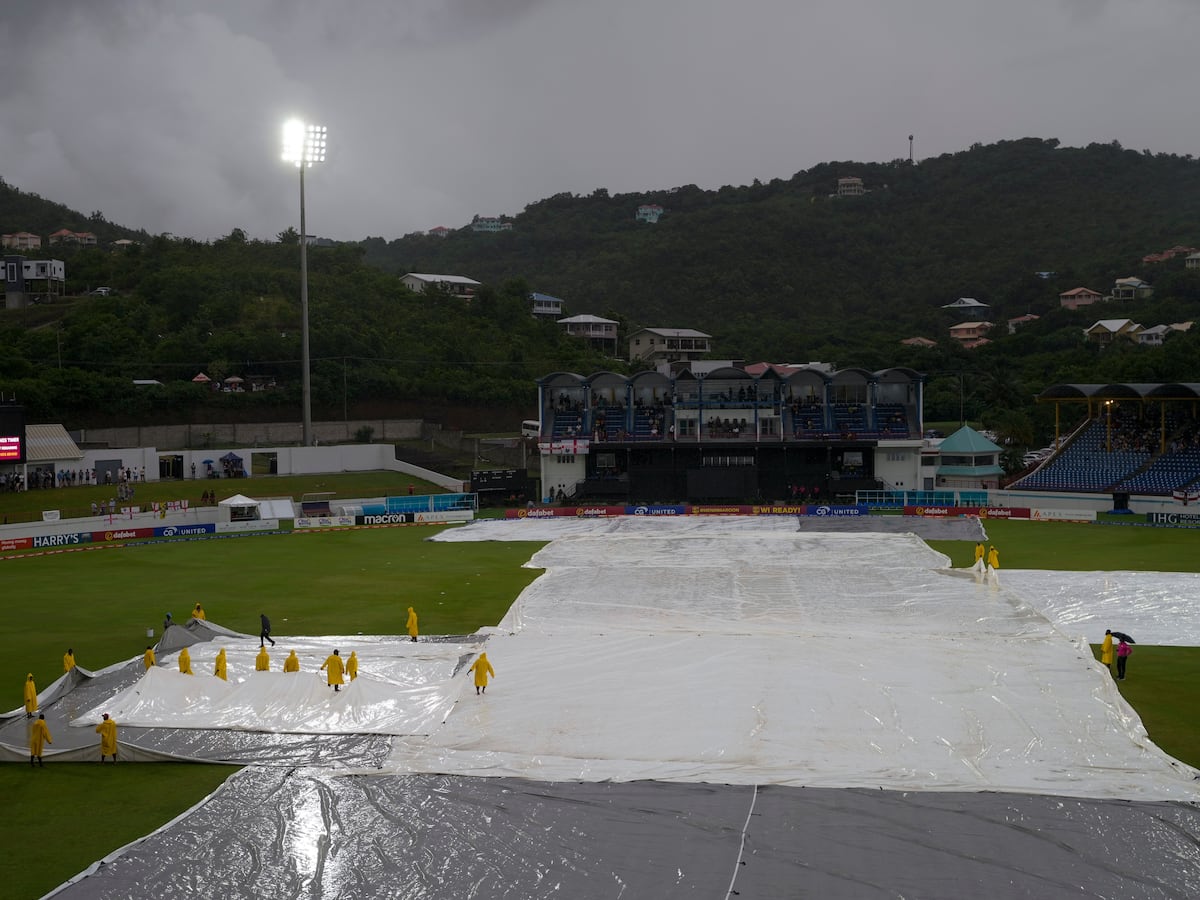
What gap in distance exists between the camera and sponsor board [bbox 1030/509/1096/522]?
53.5m

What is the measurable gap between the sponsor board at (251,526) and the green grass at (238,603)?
231 cm

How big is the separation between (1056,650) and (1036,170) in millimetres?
153845

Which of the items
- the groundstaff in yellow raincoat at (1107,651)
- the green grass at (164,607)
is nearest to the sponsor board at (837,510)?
the green grass at (164,607)

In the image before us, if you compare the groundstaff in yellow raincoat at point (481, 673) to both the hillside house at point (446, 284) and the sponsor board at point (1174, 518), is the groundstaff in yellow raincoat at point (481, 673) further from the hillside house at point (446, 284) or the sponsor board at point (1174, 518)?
the hillside house at point (446, 284)

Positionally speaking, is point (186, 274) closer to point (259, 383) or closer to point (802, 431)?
point (259, 383)

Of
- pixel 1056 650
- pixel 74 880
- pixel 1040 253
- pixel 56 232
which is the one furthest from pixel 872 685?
pixel 56 232

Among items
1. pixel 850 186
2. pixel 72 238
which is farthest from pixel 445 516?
pixel 850 186

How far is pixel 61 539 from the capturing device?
163 feet

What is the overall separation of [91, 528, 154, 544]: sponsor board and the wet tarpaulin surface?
125ft

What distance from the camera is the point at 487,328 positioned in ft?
325

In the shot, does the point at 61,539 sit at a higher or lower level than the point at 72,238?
lower

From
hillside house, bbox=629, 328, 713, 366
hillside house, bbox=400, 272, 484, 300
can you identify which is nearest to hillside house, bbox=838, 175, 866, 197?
hillside house, bbox=629, 328, 713, 366

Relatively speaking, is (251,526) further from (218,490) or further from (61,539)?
(218,490)

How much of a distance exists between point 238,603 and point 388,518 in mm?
22941
